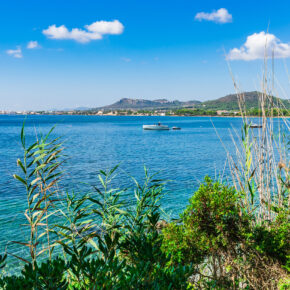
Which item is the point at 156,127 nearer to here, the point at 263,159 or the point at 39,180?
the point at 263,159

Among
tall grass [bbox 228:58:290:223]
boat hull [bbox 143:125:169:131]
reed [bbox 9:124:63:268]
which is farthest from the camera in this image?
boat hull [bbox 143:125:169:131]

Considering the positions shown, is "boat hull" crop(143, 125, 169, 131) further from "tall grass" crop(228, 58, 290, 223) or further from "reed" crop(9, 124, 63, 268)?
"reed" crop(9, 124, 63, 268)

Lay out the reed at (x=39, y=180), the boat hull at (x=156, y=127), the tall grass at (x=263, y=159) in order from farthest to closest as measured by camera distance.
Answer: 1. the boat hull at (x=156, y=127)
2. the tall grass at (x=263, y=159)
3. the reed at (x=39, y=180)

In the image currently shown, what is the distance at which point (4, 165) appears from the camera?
2186cm

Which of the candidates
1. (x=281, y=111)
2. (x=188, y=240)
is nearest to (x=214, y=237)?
(x=188, y=240)

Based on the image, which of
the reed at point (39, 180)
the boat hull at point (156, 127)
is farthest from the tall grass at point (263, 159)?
the boat hull at point (156, 127)

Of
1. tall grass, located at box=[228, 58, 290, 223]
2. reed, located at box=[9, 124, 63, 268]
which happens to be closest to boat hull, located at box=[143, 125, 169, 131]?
tall grass, located at box=[228, 58, 290, 223]

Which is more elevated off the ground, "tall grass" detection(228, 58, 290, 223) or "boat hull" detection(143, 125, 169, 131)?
"tall grass" detection(228, 58, 290, 223)

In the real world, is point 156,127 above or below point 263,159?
below

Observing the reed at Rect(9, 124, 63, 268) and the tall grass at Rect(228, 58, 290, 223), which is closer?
the reed at Rect(9, 124, 63, 268)

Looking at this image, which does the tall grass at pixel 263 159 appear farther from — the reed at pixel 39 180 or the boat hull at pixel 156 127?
the boat hull at pixel 156 127

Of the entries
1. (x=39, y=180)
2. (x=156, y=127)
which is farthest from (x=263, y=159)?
(x=156, y=127)

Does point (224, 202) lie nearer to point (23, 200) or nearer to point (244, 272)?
point (244, 272)

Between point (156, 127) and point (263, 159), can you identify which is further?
point (156, 127)
